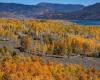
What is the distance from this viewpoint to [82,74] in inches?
3804

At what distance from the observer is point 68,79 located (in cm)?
9056

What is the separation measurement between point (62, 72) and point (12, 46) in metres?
80.6

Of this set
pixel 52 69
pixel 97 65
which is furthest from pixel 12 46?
pixel 52 69

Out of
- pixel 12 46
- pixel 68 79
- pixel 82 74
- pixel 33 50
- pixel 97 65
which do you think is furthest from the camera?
pixel 12 46

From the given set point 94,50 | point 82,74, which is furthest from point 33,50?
point 82,74

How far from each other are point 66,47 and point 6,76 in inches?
3044

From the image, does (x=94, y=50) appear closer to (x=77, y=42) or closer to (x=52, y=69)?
(x=77, y=42)

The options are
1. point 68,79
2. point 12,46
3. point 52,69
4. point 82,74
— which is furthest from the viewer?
point 12,46

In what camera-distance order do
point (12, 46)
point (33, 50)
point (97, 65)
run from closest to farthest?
point (97, 65) < point (33, 50) < point (12, 46)

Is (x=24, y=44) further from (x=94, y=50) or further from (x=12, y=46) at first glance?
(x=94, y=50)

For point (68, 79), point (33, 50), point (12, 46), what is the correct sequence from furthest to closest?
1. point (12, 46)
2. point (33, 50)
3. point (68, 79)

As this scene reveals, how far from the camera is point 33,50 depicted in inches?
6599

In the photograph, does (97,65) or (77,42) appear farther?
(77,42)

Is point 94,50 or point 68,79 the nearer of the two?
point 68,79
